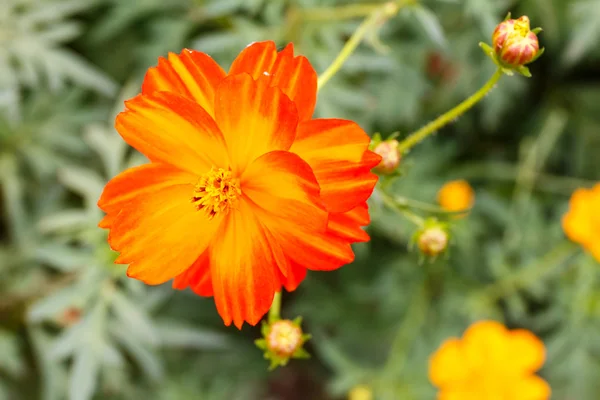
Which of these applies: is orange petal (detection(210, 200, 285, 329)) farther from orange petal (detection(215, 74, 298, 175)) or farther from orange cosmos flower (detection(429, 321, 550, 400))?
orange cosmos flower (detection(429, 321, 550, 400))

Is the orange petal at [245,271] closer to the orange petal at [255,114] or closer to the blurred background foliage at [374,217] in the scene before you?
the orange petal at [255,114]

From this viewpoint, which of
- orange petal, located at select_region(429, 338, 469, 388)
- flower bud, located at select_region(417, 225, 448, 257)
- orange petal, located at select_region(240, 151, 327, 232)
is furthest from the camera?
orange petal, located at select_region(429, 338, 469, 388)

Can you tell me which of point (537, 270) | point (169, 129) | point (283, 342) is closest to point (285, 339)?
point (283, 342)

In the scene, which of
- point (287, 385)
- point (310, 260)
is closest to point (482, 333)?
point (310, 260)

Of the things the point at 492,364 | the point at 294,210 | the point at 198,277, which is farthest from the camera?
the point at 492,364

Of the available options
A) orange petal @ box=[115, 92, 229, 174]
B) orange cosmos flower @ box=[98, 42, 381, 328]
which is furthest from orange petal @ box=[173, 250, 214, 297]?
orange petal @ box=[115, 92, 229, 174]

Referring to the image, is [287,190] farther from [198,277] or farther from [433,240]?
[433,240]

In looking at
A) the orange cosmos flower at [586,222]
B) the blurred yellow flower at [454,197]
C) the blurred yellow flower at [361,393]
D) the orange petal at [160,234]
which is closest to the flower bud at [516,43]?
the orange petal at [160,234]
